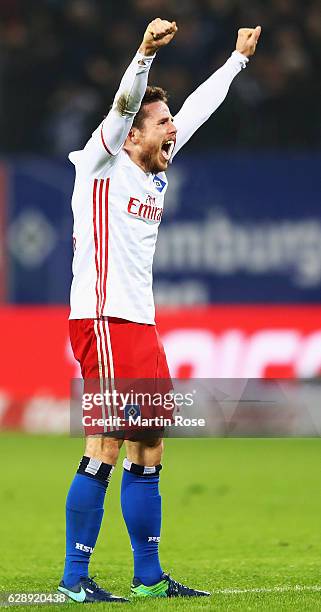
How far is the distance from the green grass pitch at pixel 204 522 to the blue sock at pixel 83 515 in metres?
0.27

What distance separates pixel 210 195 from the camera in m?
14.1

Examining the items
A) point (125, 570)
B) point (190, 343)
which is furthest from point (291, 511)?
point (190, 343)

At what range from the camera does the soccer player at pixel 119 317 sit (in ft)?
17.6

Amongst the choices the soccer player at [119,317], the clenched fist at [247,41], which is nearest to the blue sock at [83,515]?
the soccer player at [119,317]

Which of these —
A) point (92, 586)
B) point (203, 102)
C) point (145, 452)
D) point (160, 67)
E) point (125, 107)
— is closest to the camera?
point (125, 107)

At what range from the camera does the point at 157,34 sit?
16.5ft

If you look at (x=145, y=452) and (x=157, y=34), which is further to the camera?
(x=145, y=452)

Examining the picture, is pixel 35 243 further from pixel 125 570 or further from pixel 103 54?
pixel 125 570

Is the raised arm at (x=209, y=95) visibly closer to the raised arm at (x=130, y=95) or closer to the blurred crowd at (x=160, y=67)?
the raised arm at (x=130, y=95)

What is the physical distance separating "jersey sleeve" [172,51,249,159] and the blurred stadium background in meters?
6.38

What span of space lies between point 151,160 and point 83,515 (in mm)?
1466
